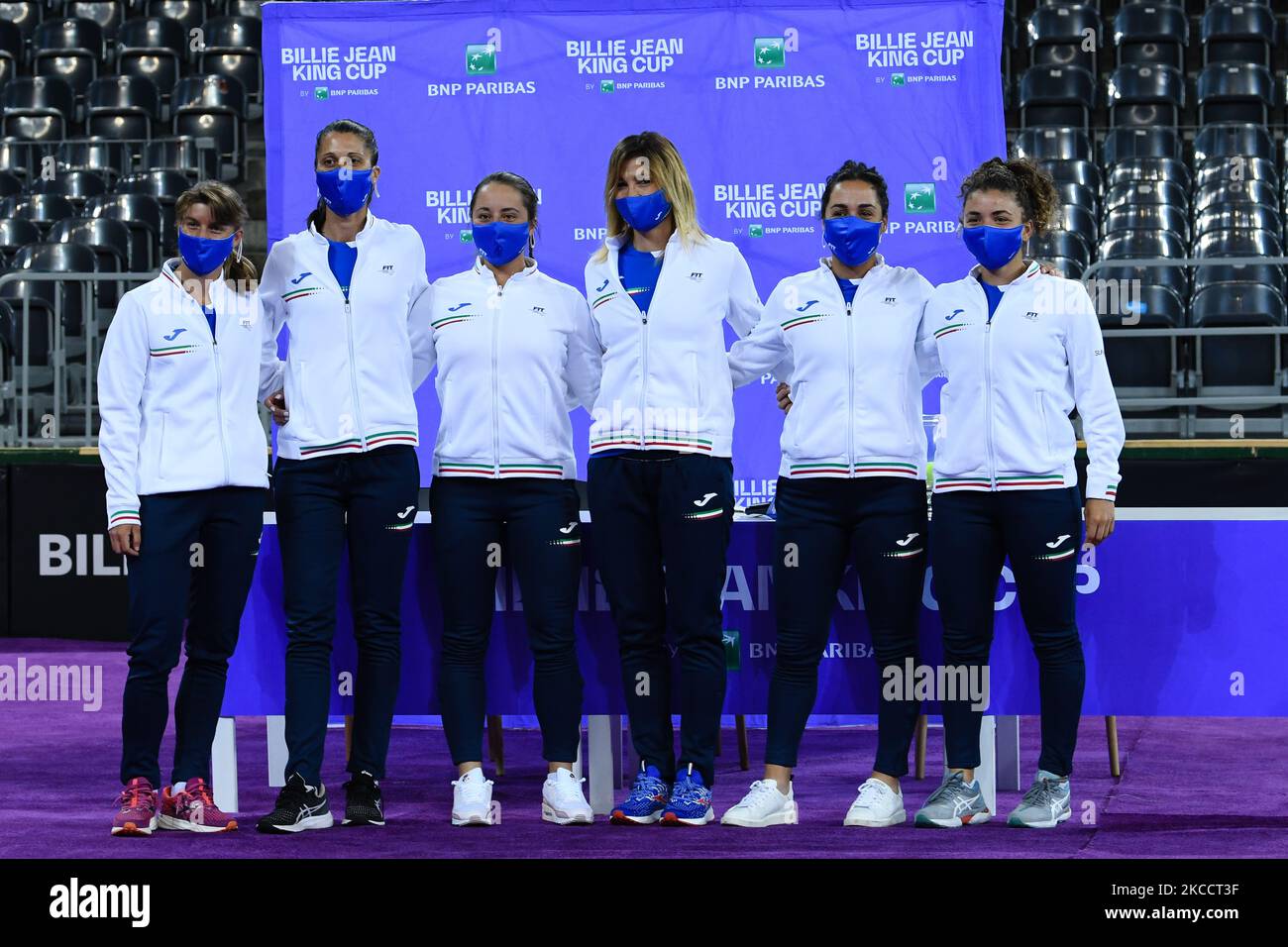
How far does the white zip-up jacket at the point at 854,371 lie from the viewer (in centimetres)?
466

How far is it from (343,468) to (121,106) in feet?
27.2

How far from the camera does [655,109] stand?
6.79 metres

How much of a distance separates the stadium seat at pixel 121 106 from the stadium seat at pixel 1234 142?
264 inches

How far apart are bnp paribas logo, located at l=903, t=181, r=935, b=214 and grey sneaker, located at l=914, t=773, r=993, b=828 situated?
2.58 m

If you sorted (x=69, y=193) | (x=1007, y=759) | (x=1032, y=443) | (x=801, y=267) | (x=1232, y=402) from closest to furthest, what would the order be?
(x=1032, y=443) → (x=1007, y=759) → (x=801, y=267) → (x=1232, y=402) → (x=69, y=193)

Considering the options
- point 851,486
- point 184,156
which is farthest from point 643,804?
point 184,156

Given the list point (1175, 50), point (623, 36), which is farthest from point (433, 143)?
point (1175, 50)

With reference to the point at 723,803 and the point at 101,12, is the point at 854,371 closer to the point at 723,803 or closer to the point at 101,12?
the point at 723,803

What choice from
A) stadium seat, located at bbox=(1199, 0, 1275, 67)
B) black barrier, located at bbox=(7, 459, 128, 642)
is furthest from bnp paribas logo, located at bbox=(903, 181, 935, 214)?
stadium seat, located at bbox=(1199, 0, 1275, 67)

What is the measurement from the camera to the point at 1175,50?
1195cm

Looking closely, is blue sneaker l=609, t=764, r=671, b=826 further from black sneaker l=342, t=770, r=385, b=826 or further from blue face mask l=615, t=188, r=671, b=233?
blue face mask l=615, t=188, r=671, b=233

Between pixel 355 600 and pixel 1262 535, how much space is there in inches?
96.2
